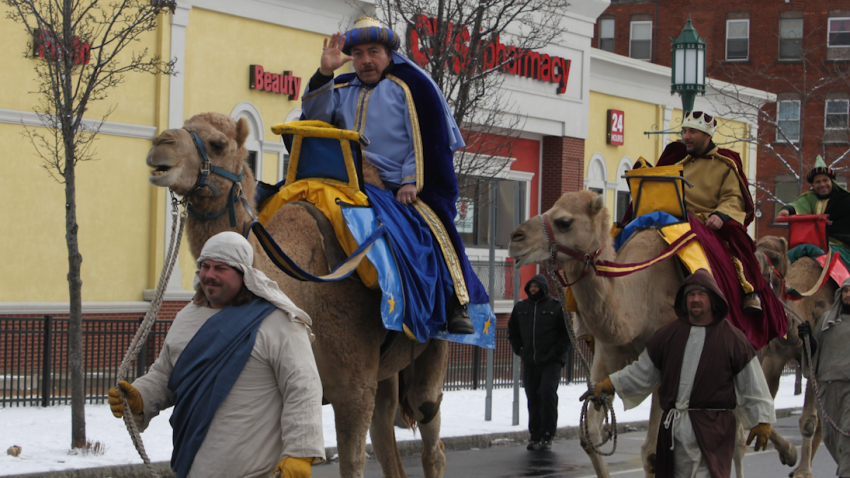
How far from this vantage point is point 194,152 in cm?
589

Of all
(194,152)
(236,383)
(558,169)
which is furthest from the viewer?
Result: (558,169)

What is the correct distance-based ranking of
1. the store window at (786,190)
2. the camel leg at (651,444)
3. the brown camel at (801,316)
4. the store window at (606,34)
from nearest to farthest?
the camel leg at (651,444)
the brown camel at (801,316)
the store window at (786,190)
the store window at (606,34)

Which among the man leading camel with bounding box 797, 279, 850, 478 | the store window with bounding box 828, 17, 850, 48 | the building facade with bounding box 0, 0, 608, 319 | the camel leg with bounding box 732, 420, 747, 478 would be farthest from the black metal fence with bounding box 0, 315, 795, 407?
the store window with bounding box 828, 17, 850, 48

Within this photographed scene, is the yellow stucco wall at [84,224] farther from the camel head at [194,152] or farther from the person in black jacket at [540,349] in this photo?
the camel head at [194,152]

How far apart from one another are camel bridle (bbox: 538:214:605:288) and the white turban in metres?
3.42

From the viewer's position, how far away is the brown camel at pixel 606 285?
25.3 ft

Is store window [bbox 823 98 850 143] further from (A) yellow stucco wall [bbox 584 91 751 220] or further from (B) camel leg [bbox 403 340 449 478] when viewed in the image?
(B) camel leg [bbox 403 340 449 478]

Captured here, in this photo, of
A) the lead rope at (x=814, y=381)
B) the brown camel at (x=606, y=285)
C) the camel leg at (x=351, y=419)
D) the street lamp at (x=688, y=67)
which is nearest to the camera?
the camel leg at (x=351, y=419)

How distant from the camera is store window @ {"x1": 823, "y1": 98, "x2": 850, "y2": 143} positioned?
4125cm

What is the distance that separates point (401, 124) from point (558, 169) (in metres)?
19.0

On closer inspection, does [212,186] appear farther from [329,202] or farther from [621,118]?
[621,118]

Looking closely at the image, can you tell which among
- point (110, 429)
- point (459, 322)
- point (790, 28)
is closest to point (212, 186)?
point (459, 322)

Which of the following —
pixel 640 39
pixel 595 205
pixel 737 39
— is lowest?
pixel 595 205

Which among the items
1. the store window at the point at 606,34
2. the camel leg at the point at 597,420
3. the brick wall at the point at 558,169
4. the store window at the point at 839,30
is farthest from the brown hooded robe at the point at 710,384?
the store window at the point at 839,30
